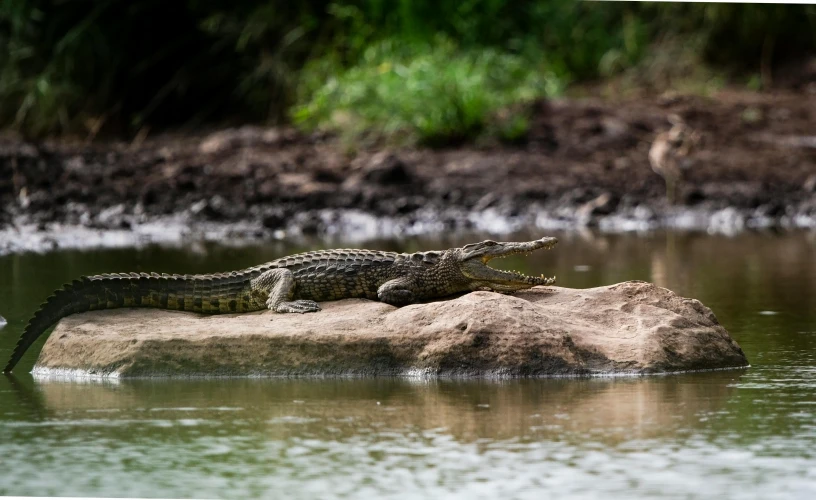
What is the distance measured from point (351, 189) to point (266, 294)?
10.2 m

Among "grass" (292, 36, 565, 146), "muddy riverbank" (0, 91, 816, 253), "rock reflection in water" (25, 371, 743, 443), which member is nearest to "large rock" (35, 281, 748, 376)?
"rock reflection in water" (25, 371, 743, 443)

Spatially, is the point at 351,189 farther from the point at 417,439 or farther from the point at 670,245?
the point at 417,439

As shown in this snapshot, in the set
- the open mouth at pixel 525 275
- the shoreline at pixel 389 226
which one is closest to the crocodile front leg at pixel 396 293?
the open mouth at pixel 525 275

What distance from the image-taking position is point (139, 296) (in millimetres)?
8875

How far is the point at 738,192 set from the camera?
18.9 m

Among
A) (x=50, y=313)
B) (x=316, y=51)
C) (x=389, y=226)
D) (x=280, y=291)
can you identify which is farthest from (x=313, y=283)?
(x=316, y=51)

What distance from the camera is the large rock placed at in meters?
7.82

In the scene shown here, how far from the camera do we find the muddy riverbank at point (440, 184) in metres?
18.2

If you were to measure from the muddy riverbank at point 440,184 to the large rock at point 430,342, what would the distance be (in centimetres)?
893

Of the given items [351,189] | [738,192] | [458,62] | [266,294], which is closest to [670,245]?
[738,192]

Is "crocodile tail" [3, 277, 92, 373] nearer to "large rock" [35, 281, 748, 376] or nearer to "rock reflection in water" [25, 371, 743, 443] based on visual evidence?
"large rock" [35, 281, 748, 376]

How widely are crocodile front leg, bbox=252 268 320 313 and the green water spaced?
99cm

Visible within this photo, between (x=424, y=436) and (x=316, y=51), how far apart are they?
18.4 metres

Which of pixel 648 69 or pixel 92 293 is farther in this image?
pixel 648 69
